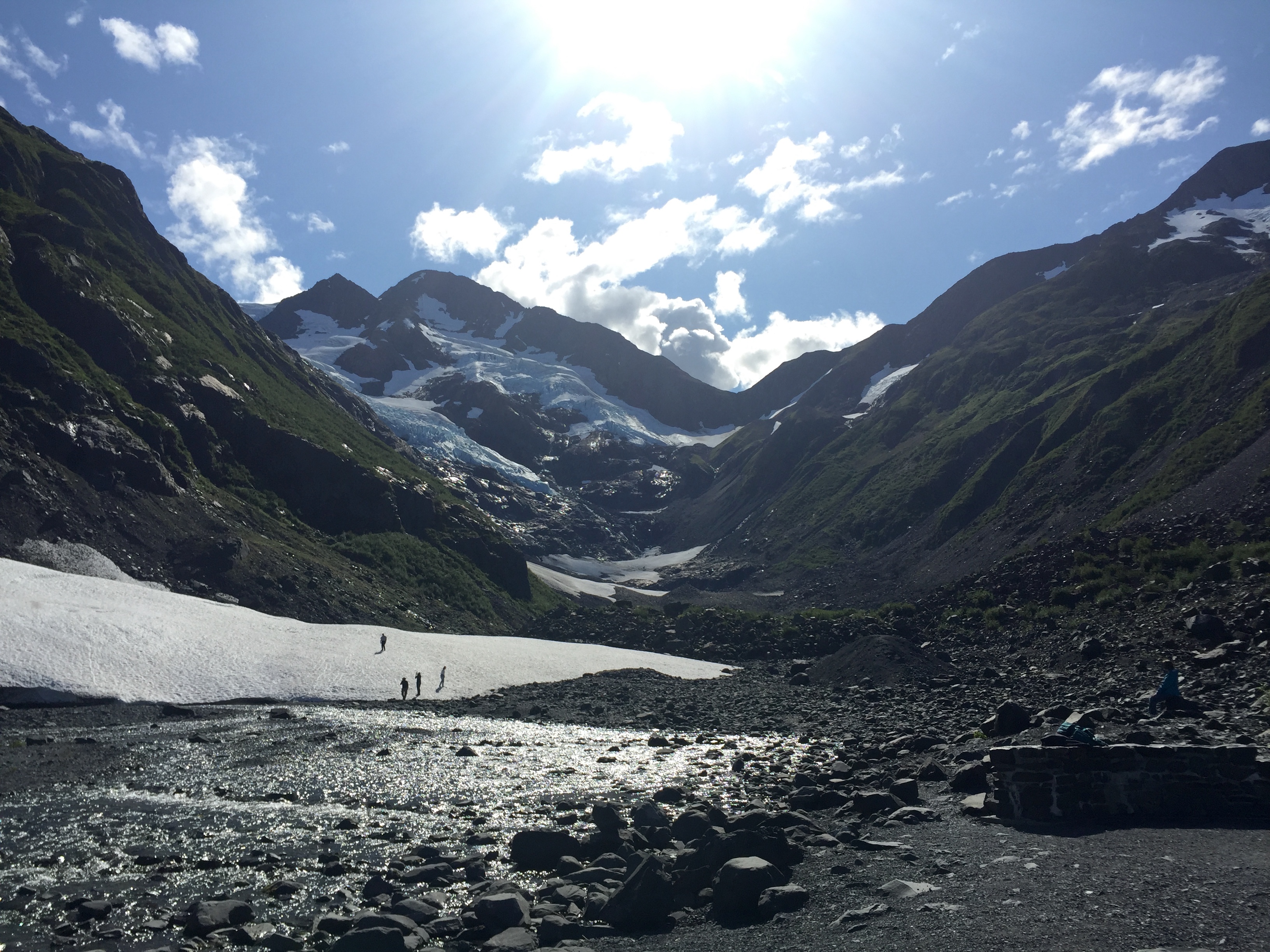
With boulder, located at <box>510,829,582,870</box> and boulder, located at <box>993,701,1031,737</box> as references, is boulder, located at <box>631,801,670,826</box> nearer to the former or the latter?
boulder, located at <box>510,829,582,870</box>

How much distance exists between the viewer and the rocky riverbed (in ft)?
35.7

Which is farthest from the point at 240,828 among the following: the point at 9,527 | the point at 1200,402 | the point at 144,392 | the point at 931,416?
the point at 931,416

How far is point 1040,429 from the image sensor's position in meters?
117

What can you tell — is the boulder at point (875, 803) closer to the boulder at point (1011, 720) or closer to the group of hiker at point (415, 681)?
the boulder at point (1011, 720)

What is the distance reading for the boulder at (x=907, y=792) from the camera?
18.0 meters

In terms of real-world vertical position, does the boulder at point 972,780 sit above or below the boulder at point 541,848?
above

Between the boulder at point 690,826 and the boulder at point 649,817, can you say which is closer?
the boulder at point 690,826

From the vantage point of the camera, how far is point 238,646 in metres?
43.8

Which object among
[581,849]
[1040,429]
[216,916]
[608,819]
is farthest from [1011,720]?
[1040,429]

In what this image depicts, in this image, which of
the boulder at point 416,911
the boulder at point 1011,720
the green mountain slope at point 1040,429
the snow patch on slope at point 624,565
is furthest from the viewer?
the snow patch on slope at point 624,565

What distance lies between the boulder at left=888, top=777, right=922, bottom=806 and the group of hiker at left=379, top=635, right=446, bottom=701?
98.3 ft

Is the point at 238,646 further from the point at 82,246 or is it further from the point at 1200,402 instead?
the point at 1200,402

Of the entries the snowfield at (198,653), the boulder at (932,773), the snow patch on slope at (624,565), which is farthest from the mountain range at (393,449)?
the boulder at (932,773)

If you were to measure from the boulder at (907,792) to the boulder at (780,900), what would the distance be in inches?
271
